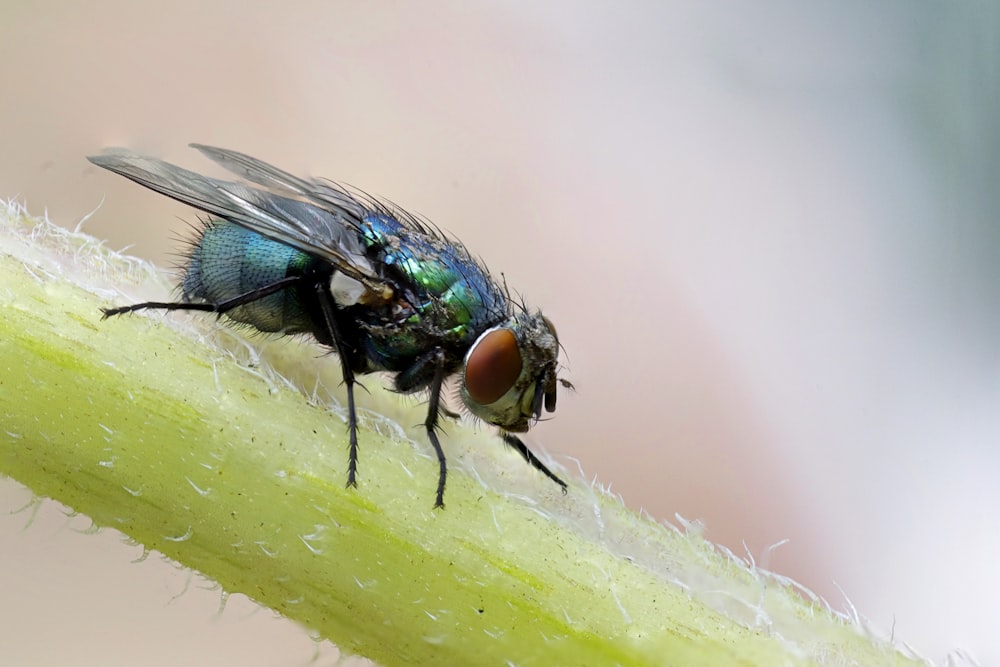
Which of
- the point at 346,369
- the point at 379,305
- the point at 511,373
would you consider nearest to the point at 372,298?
the point at 379,305

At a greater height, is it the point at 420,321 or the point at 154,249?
the point at 420,321

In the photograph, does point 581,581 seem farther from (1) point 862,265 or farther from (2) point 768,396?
(1) point 862,265

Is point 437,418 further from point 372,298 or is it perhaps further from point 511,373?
point 372,298

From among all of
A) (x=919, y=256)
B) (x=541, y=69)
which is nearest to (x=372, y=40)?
(x=541, y=69)

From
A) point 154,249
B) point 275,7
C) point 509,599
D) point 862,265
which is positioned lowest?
point 154,249

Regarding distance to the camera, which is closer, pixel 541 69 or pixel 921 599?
pixel 921 599

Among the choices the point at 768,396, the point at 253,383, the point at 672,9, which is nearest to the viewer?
the point at 253,383

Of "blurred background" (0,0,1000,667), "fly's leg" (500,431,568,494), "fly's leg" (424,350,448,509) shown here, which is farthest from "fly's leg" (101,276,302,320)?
"blurred background" (0,0,1000,667)
